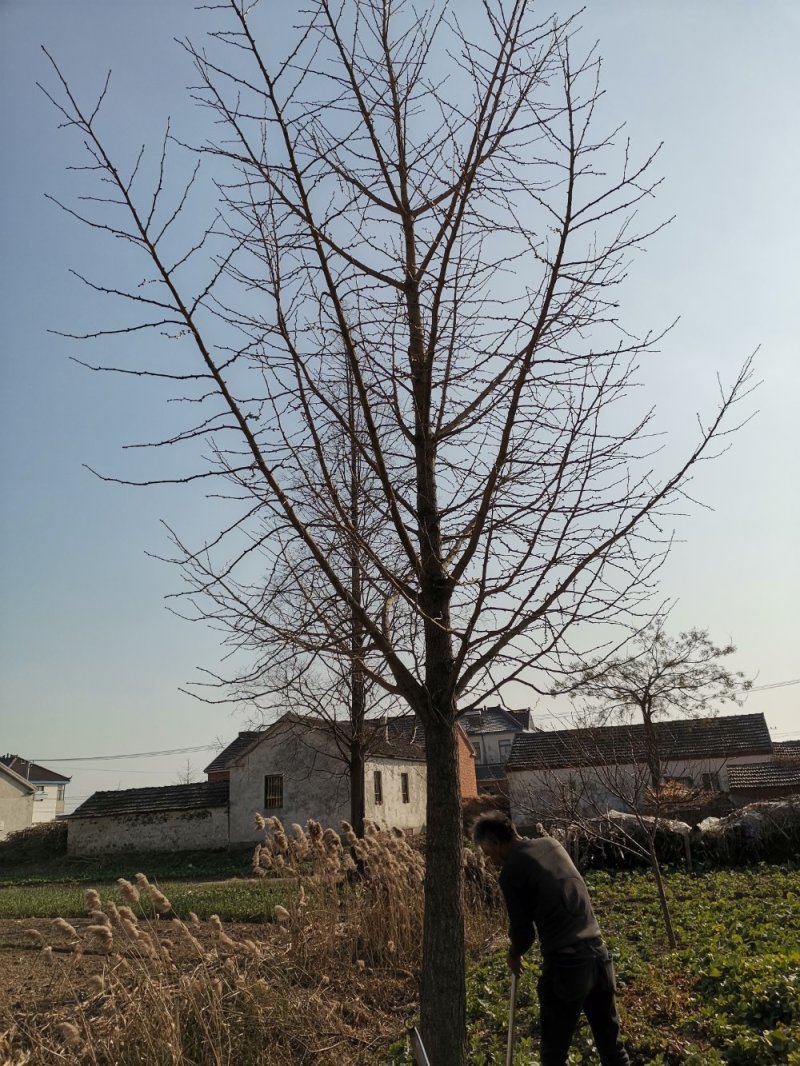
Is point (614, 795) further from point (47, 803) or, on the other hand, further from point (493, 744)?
point (47, 803)

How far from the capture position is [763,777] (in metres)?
26.3

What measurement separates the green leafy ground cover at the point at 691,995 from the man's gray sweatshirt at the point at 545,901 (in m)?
1.10

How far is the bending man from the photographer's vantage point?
3719 millimetres

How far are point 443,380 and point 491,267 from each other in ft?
2.23

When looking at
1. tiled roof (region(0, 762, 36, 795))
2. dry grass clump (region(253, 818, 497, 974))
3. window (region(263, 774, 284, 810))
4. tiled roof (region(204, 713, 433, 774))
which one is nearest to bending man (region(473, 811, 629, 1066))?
dry grass clump (region(253, 818, 497, 974))

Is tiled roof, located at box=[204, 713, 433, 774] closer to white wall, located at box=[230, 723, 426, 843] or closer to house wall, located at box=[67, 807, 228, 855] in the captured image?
white wall, located at box=[230, 723, 426, 843]

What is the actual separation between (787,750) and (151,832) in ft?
91.0

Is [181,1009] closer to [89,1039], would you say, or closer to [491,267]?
[89,1039]

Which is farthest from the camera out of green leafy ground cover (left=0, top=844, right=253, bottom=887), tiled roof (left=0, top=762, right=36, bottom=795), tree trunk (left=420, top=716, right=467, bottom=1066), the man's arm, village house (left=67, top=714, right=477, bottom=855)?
tiled roof (left=0, top=762, right=36, bottom=795)

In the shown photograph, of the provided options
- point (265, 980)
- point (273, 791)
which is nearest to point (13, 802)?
point (273, 791)

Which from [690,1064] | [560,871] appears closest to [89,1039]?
[560,871]

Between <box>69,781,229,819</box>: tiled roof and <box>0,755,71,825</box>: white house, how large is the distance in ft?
136

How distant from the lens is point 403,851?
798cm

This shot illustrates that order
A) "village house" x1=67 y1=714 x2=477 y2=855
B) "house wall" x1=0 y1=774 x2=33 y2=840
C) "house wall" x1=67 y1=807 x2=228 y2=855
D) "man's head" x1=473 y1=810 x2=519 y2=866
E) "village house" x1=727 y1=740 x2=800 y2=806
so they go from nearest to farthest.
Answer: "man's head" x1=473 y1=810 x2=519 y2=866 < "village house" x1=727 y1=740 x2=800 y2=806 < "village house" x1=67 y1=714 x2=477 y2=855 < "house wall" x1=67 y1=807 x2=228 y2=855 < "house wall" x1=0 y1=774 x2=33 y2=840
